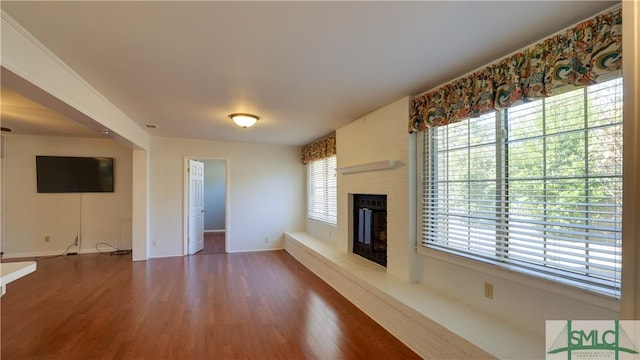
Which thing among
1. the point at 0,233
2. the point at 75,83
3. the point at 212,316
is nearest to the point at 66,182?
the point at 0,233

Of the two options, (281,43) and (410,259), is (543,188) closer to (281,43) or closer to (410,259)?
(410,259)

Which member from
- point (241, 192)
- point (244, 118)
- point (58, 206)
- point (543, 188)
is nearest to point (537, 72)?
point (543, 188)

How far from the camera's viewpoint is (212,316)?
316 cm

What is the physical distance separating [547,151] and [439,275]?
1457mm

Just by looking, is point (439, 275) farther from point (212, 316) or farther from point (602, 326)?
point (212, 316)

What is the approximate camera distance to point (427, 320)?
237 cm

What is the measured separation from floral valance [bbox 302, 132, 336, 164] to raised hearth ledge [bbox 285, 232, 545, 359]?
6.63 ft

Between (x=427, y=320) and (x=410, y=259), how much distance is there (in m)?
0.85

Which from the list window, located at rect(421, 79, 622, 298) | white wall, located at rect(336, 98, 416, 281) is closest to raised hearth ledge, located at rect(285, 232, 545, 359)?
white wall, located at rect(336, 98, 416, 281)

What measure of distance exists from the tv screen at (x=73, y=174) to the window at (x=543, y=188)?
6.33 meters

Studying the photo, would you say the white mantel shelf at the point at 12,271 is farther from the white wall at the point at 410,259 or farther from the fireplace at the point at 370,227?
the fireplace at the point at 370,227

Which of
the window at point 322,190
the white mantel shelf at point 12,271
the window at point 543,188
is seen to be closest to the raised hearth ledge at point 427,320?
the window at point 543,188

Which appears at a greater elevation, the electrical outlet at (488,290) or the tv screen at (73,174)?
the tv screen at (73,174)

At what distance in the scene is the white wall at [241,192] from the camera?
580 cm
